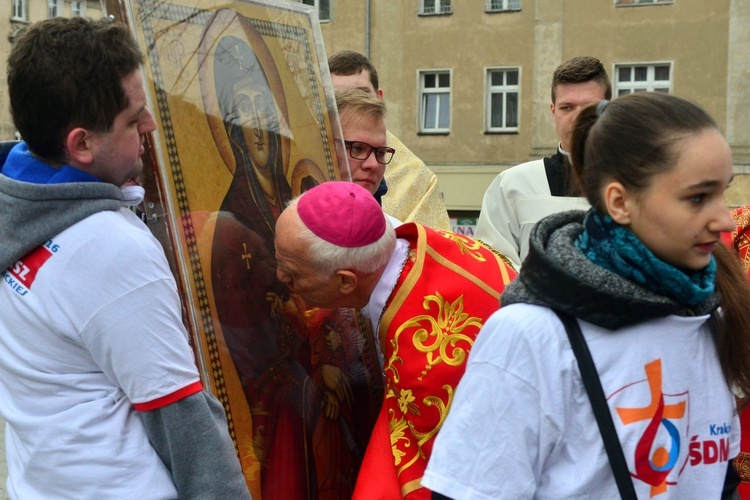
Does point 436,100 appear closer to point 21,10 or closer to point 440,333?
point 21,10

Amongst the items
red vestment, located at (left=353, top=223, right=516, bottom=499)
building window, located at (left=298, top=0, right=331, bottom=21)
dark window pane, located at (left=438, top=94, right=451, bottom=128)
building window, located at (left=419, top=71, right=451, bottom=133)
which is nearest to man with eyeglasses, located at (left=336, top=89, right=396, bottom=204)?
red vestment, located at (left=353, top=223, right=516, bottom=499)

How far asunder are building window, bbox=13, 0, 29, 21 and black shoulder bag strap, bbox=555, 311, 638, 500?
33.5 meters

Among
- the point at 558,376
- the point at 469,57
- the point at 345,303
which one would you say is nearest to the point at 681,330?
the point at 558,376

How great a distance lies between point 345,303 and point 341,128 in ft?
2.40

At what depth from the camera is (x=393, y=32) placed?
20766 millimetres

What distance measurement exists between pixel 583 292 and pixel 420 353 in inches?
24.8

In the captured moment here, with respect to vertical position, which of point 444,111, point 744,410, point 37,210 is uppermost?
point 37,210

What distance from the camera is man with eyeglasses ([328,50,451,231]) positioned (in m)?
3.81

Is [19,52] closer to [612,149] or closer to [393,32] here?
[612,149]

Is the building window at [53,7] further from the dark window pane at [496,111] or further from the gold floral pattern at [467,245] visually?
the gold floral pattern at [467,245]

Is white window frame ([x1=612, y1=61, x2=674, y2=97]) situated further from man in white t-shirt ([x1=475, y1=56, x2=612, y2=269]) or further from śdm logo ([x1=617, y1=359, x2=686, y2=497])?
śdm logo ([x1=617, y1=359, x2=686, y2=497])

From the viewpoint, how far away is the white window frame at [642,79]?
750 inches

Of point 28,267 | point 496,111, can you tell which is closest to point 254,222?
point 28,267

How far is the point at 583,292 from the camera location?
5.55 ft
